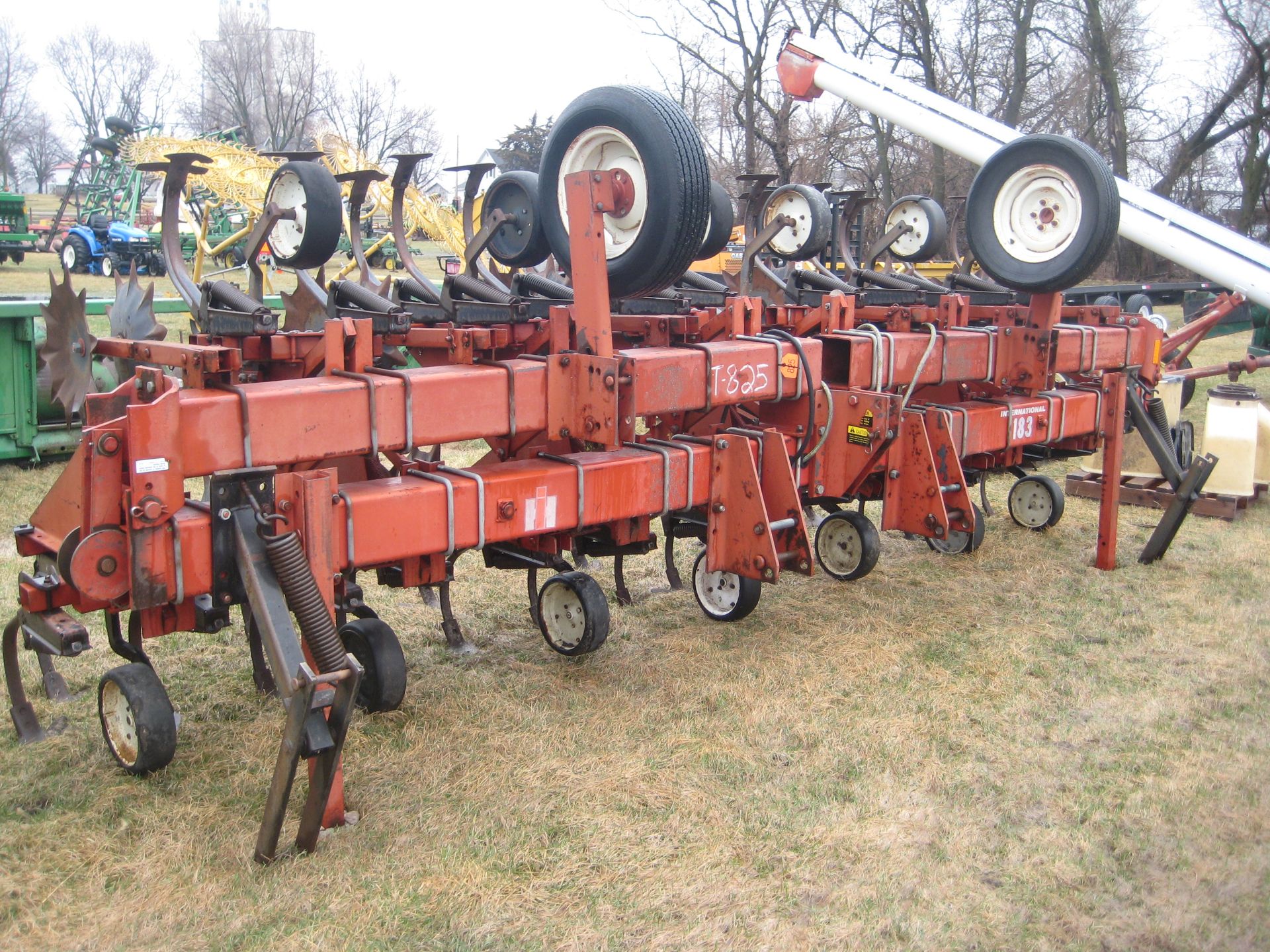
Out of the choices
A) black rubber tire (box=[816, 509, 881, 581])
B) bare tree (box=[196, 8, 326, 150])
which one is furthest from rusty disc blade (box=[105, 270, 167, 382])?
bare tree (box=[196, 8, 326, 150])

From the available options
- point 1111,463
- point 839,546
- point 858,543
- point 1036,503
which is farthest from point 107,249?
point 1111,463

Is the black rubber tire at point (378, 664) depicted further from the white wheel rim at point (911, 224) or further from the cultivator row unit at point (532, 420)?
the white wheel rim at point (911, 224)

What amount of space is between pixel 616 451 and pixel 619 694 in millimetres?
1030

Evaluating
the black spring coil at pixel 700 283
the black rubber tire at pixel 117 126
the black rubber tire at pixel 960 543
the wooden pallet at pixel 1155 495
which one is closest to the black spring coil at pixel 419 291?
the black spring coil at pixel 700 283

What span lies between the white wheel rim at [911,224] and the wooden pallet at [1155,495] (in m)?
2.20

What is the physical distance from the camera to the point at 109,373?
8.61 metres

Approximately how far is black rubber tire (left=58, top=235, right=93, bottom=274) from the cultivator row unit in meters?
21.9

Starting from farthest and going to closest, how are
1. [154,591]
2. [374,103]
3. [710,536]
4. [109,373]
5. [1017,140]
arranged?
[374,103] < [109,373] < [1017,140] < [710,536] < [154,591]

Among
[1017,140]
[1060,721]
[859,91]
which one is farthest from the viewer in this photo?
[859,91]

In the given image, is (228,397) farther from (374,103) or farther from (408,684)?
(374,103)

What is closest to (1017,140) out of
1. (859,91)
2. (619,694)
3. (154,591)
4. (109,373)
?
(619,694)

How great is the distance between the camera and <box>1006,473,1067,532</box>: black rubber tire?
764 centimetres

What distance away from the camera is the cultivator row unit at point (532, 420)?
11.0ft

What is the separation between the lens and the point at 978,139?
13.2 meters
